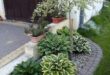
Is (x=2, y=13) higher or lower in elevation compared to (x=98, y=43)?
higher

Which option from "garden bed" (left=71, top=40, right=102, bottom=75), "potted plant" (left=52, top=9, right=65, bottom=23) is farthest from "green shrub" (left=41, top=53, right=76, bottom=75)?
"potted plant" (left=52, top=9, right=65, bottom=23)

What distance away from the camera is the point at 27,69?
5.53 meters

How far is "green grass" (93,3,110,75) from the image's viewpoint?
20.5 feet

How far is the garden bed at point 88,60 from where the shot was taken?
6110 mm

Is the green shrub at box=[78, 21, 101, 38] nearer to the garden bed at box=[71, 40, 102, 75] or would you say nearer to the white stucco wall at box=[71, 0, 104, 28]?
the white stucco wall at box=[71, 0, 104, 28]

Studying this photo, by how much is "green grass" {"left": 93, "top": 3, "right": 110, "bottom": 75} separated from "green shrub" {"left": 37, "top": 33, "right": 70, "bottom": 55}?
111 centimetres

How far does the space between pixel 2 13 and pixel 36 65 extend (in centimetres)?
472

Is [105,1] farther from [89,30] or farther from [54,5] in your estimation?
[54,5]

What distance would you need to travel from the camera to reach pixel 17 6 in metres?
9.26

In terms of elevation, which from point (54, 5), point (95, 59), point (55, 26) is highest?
point (54, 5)

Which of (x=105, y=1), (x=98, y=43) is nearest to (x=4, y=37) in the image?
(x=98, y=43)

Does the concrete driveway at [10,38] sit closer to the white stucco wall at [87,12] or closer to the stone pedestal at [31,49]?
the stone pedestal at [31,49]

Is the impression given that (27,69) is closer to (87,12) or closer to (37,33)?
(37,33)

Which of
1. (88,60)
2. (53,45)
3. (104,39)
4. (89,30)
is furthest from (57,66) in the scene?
(89,30)
